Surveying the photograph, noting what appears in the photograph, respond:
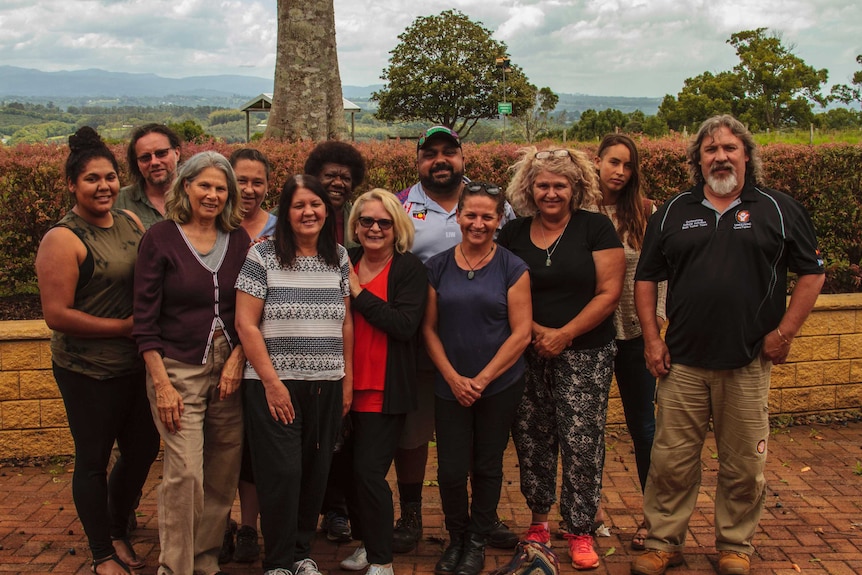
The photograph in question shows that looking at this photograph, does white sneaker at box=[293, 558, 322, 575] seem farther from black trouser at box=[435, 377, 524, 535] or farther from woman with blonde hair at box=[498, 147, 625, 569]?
woman with blonde hair at box=[498, 147, 625, 569]

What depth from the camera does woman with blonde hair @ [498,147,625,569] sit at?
389 cm

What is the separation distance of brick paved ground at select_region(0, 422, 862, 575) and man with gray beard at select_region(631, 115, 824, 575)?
0.33m

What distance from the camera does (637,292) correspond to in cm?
400

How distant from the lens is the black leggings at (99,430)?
3672mm

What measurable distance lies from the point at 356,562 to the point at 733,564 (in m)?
1.87

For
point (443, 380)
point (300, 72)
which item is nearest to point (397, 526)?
point (443, 380)

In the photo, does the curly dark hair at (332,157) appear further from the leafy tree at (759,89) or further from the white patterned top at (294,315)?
the leafy tree at (759,89)

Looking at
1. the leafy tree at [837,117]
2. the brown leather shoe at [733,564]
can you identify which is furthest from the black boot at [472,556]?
the leafy tree at [837,117]

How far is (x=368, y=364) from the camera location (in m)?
3.84

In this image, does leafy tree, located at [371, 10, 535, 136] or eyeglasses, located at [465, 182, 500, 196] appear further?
leafy tree, located at [371, 10, 535, 136]

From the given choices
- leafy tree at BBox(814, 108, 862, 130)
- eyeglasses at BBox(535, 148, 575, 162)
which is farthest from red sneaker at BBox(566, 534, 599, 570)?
leafy tree at BBox(814, 108, 862, 130)

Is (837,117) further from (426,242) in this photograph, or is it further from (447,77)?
(426,242)

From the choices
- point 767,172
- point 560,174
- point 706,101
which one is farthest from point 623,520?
point 706,101

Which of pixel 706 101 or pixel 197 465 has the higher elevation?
pixel 706 101
